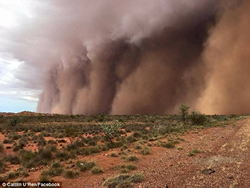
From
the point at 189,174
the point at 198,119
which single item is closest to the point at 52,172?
the point at 189,174

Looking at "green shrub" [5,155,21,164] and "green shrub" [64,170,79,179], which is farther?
"green shrub" [5,155,21,164]

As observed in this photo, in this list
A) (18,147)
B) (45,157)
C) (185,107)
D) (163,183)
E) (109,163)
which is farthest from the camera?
(185,107)

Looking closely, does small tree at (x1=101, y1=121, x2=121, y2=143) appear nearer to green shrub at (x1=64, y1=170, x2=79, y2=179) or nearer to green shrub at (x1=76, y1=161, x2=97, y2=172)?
green shrub at (x1=76, y1=161, x2=97, y2=172)

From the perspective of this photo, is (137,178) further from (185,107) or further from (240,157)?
(185,107)

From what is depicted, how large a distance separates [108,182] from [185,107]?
115 ft

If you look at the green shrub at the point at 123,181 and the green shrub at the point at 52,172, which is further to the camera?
the green shrub at the point at 52,172

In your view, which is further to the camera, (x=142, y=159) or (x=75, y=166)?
(x=142, y=159)

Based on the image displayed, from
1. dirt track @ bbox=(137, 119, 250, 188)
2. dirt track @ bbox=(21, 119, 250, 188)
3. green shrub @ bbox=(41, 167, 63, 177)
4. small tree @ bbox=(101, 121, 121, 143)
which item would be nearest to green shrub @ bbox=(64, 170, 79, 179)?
dirt track @ bbox=(21, 119, 250, 188)

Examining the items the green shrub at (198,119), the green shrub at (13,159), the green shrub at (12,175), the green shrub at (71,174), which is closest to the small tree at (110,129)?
the green shrub at (13,159)

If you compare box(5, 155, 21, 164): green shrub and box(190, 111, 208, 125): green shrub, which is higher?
box(190, 111, 208, 125): green shrub

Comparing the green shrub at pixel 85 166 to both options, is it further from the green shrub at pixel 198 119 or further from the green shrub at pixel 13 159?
the green shrub at pixel 198 119

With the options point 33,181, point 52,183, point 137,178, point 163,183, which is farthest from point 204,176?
point 33,181

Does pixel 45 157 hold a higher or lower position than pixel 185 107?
lower

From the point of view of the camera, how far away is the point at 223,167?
8.37 metres
